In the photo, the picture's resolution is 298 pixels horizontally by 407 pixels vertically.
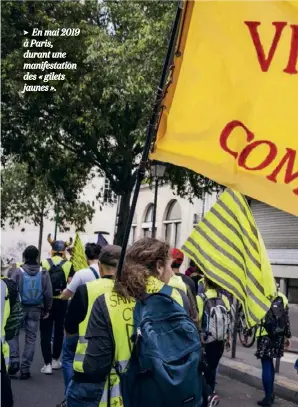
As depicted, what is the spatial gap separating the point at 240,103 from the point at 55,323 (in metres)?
6.94

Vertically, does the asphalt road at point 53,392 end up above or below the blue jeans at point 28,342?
below

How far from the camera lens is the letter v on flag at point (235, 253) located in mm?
6391

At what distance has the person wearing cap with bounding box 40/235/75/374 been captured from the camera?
30.1 ft

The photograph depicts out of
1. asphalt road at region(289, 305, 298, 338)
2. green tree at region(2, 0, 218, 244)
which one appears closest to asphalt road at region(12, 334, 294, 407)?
asphalt road at region(289, 305, 298, 338)

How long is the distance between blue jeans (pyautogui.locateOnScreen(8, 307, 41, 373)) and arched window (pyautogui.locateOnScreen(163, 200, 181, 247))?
82.1 ft

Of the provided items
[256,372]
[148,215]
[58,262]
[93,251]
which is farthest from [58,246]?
[148,215]

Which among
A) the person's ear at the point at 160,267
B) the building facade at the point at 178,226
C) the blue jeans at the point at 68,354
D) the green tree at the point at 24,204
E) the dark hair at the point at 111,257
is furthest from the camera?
the green tree at the point at 24,204

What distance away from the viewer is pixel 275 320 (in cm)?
776

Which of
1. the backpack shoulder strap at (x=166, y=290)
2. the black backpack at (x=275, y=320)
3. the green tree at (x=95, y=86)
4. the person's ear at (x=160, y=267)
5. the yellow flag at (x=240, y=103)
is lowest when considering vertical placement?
the black backpack at (x=275, y=320)

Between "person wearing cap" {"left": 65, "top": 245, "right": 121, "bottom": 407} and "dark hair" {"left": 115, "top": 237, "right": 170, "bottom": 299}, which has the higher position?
"dark hair" {"left": 115, "top": 237, "right": 170, "bottom": 299}

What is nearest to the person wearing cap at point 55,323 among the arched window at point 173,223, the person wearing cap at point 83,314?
the person wearing cap at point 83,314

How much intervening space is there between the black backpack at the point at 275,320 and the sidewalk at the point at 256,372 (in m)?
1.14

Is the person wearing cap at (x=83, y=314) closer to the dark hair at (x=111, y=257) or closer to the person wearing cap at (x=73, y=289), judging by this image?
the dark hair at (x=111, y=257)

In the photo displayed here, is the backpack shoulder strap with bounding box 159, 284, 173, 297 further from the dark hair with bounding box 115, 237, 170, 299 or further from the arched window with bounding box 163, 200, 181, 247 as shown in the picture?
the arched window with bounding box 163, 200, 181, 247
